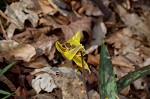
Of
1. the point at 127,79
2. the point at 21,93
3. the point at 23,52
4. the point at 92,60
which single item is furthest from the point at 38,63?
the point at 127,79

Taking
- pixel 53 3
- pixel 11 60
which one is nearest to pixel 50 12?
pixel 53 3

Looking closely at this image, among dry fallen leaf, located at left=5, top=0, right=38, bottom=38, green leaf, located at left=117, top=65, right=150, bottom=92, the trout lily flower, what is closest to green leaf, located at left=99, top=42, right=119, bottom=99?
green leaf, located at left=117, top=65, right=150, bottom=92

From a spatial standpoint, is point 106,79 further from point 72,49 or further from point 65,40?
point 65,40

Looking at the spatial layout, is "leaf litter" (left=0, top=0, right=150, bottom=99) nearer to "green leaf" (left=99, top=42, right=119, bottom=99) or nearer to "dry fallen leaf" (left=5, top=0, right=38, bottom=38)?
"dry fallen leaf" (left=5, top=0, right=38, bottom=38)

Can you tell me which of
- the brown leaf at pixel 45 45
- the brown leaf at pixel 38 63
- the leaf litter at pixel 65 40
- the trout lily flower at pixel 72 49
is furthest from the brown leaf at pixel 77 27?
the trout lily flower at pixel 72 49

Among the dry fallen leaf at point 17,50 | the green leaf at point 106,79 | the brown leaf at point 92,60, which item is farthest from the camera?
the brown leaf at point 92,60

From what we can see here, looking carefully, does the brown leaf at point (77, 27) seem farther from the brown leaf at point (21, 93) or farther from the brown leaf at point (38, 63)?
the brown leaf at point (21, 93)

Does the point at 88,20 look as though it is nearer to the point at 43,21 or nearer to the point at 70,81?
the point at 43,21
